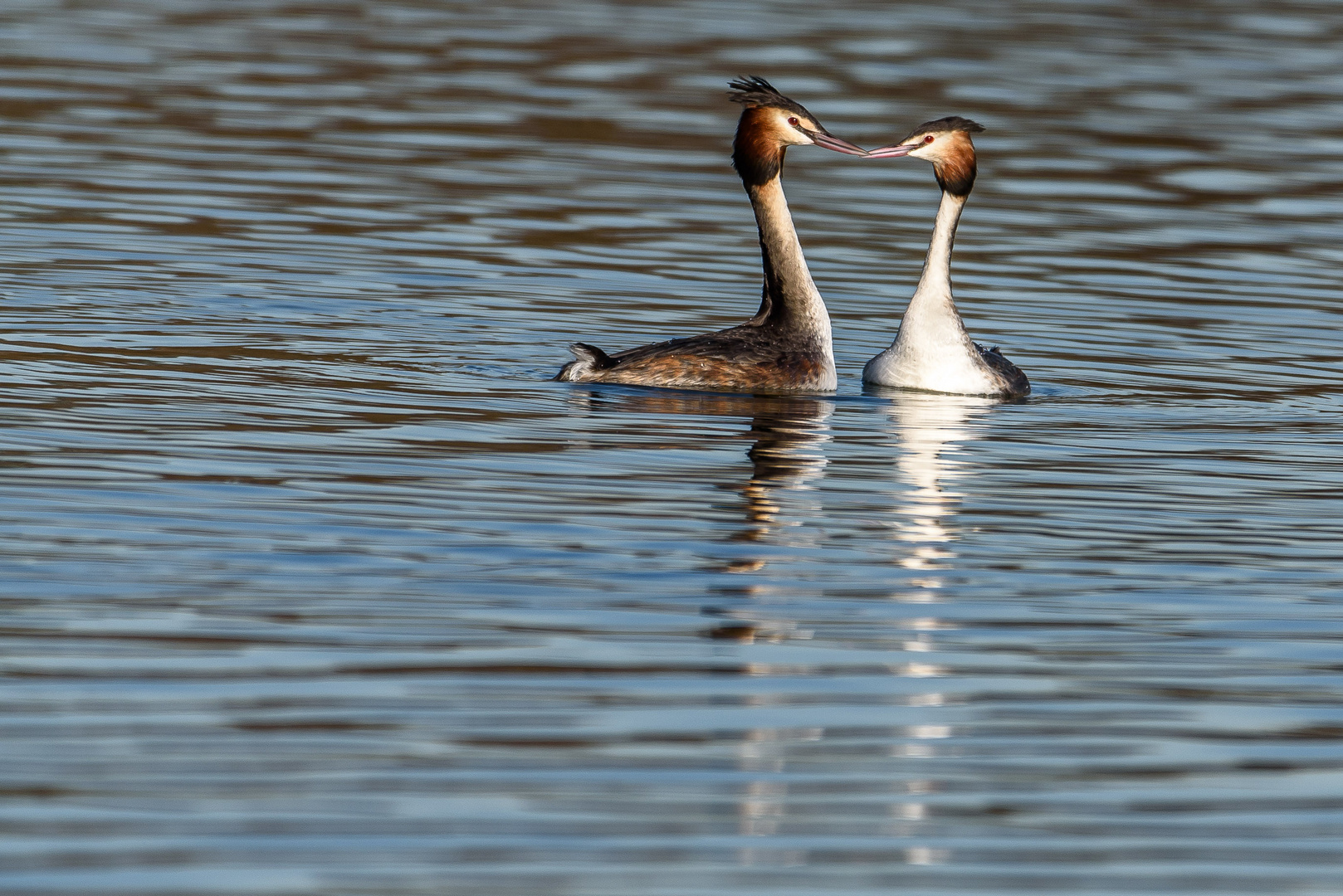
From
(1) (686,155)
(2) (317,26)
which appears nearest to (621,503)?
(1) (686,155)

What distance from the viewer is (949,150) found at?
14734 mm

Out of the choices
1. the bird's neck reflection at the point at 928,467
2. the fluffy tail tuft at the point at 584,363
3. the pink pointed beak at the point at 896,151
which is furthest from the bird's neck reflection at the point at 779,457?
the pink pointed beak at the point at 896,151

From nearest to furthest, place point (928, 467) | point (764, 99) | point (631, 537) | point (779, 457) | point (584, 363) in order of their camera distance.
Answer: point (631, 537) → point (928, 467) → point (779, 457) → point (584, 363) → point (764, 99)

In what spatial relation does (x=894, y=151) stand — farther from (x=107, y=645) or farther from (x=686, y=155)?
(x=686, y=155)

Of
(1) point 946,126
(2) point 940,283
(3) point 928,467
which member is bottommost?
(3) point 928,467

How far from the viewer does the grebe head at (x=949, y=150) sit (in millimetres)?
14578

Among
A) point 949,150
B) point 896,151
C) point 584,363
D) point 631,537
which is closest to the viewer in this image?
point 631,537

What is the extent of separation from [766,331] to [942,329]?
104cm

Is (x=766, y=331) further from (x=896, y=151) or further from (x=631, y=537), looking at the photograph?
(x=631, y=537)

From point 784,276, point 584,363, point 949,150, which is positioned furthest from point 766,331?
point 949,150

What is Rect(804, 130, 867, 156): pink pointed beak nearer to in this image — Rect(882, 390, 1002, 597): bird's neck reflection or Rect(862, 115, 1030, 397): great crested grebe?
Rect(862, 115, 1030, 397): great crested grebe

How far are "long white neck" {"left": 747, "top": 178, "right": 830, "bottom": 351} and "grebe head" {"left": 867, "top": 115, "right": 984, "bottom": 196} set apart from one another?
0.79 meters

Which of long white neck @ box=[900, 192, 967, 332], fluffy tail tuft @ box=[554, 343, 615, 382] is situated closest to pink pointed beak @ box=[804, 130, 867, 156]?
long white neck @ box=[900, 192, 967, 332]

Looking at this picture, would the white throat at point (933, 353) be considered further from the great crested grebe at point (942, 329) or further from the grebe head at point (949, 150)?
the grebe head at point (949, 150)
